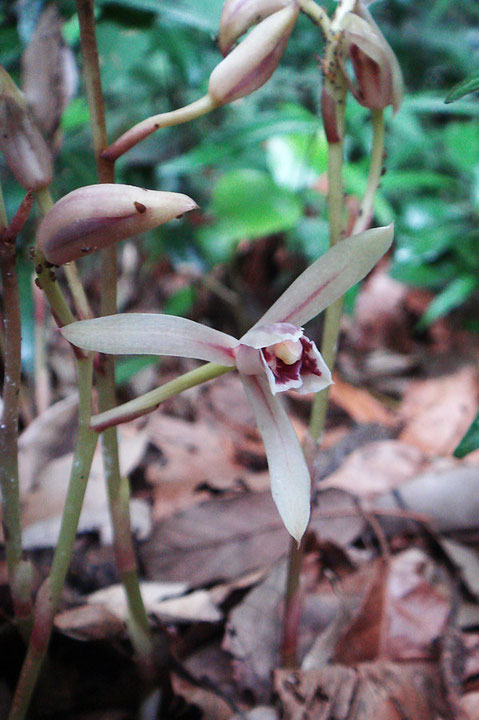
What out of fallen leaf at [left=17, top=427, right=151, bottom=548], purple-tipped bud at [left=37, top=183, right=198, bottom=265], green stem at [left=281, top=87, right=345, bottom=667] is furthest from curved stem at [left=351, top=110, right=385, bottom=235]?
fallen leaf at [left=17, top=427, right=151, bottom=548]

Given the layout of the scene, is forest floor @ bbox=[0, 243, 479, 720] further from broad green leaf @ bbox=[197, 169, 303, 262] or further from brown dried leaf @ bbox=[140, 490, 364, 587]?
broad green leaf @ bbox=[197, 169, 303, 262]

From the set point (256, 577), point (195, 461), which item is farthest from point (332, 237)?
point (195, 461)

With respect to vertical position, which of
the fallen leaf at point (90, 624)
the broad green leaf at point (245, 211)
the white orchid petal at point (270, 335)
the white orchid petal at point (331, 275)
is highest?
the white orchid petal at point (331, 275)

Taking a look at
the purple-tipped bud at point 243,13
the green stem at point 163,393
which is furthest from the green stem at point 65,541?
the purple-tipped bud at point 243,13

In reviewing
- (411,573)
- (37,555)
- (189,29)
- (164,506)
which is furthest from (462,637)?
(189,29)

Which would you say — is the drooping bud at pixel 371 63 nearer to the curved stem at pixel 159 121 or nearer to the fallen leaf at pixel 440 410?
the curved stem at pixel 159 121

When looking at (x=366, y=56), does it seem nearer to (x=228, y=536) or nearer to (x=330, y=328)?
(x=330, y=328)

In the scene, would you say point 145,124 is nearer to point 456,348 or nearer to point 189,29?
point 189,29
